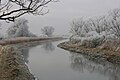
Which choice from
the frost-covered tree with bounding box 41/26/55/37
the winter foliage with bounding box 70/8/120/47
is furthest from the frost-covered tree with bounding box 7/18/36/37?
the frost-covered tree with bounding box 41/26/55/37

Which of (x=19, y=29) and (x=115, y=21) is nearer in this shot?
(x=115, y=21)

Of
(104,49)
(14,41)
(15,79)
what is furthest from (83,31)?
(15,79)

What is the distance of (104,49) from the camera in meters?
40.9

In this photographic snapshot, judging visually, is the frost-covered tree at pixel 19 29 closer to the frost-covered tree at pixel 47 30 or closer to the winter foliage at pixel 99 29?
the winter foliage at pixel 99 29

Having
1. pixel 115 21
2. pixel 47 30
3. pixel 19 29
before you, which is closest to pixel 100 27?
pixel 115 21

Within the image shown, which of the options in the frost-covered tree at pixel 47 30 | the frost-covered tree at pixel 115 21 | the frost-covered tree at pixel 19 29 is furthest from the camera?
the frost-covered tree at pixel 47 30

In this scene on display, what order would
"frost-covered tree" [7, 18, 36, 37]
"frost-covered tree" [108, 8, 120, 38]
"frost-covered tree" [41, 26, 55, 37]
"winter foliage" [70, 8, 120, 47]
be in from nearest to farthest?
"winter foliage" [70, 8, 120, 47] → "frost-covered tree" [108, 8, 120, 38] → "frost-covered tree" [7, 18, 36, 37] → "frost-covered tree" [41, 26, 55, 37]

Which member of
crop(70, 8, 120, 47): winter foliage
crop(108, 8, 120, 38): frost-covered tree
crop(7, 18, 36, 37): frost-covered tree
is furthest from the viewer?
crop(7, 18, 36, 37): frost-covered tree

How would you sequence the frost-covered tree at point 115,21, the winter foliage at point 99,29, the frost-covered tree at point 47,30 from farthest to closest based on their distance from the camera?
the frost-covered tree at point 47,30, the frost-covered tree at point 115,21, the winter foliage at point 99,29

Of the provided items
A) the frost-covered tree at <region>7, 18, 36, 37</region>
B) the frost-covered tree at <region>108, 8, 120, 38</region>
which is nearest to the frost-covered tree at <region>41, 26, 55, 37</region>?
the frost-covered tree at <region>7, 18, 36, 37</region>

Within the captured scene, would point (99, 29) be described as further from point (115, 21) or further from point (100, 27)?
point (115, 21)

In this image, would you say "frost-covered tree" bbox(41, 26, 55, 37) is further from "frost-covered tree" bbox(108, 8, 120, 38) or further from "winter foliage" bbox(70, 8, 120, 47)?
"frost-covered tree" bbox(108, 8, 120, 38)

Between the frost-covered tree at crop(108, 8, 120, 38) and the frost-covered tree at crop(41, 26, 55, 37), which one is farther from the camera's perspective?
the frost-covered tree at crop(41, 26, 55, 37)

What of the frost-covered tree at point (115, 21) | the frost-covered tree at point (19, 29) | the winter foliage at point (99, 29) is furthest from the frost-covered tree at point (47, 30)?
the frost-covered tree at point (115, 21)
